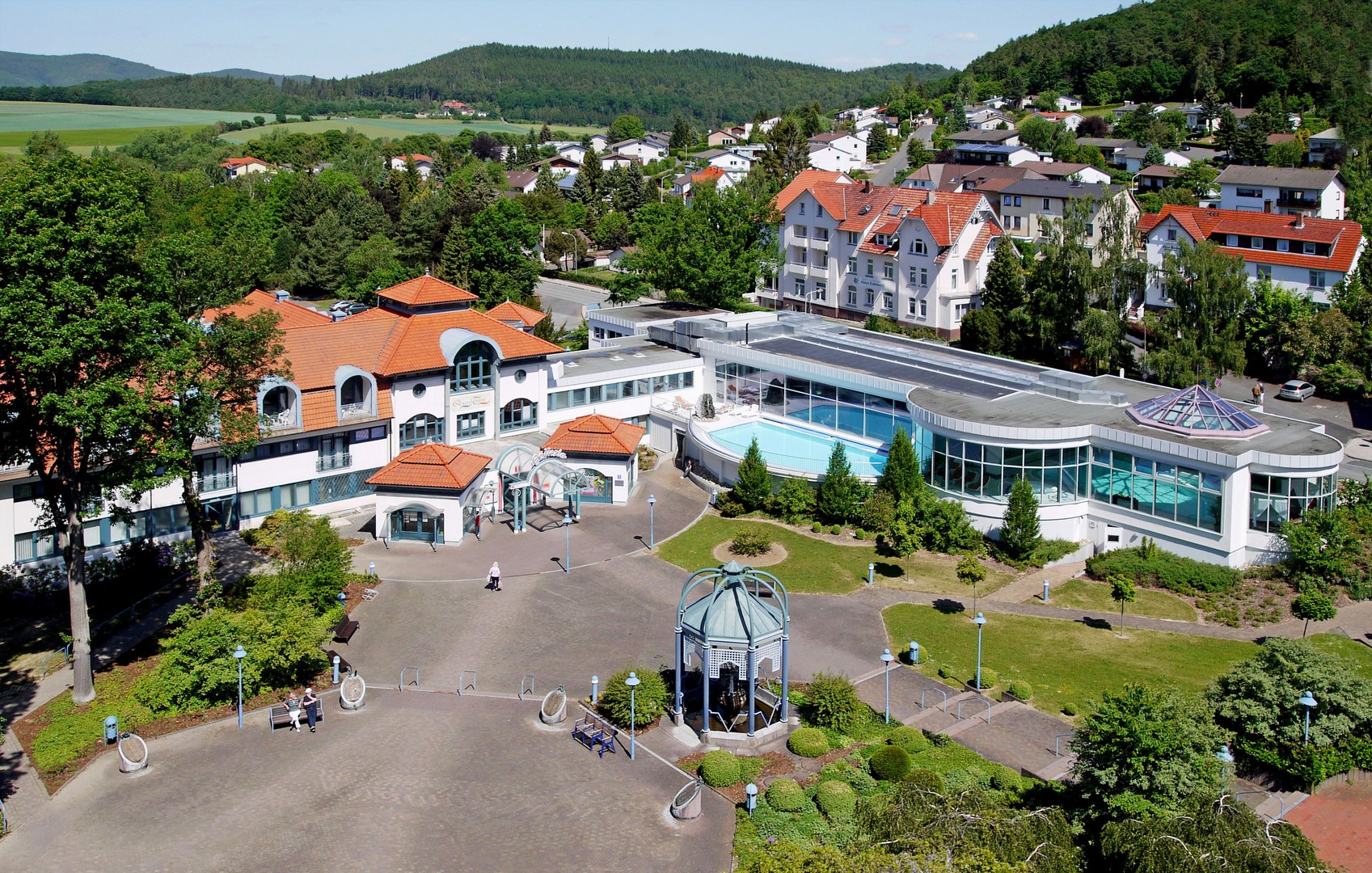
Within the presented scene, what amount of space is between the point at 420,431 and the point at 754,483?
1403 centimetres

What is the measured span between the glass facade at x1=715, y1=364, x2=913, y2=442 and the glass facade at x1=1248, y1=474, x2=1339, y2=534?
530 inches

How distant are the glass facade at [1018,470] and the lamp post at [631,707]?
18.3 m

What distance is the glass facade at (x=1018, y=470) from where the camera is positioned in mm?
42062

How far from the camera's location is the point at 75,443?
32.0 m

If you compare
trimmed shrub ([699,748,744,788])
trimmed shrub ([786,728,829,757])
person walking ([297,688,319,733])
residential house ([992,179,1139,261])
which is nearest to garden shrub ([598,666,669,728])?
trimmed shrub ([699,748,744,788])

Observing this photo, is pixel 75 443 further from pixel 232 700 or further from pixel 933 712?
pixel 933 712

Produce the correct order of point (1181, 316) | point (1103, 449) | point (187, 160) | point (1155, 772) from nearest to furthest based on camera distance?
point (1155, 772) < point (1103, 449) < point (1181, 316) < point (187, 160)

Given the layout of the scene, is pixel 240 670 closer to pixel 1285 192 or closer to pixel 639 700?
pixel 639 700

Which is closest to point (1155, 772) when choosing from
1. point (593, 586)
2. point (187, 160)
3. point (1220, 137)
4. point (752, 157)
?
point (593, 586)

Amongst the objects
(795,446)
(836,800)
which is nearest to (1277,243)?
(795,446)

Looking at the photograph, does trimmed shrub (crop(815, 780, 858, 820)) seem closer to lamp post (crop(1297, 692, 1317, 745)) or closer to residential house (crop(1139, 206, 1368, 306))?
lamp post (crop(1297, 692, 1317, 745))

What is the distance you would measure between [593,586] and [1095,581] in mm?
17204

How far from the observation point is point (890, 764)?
26469 mm

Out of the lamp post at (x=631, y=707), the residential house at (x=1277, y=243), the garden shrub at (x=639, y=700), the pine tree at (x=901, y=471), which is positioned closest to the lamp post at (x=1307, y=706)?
the garden shrub at (x=639, y=700)
